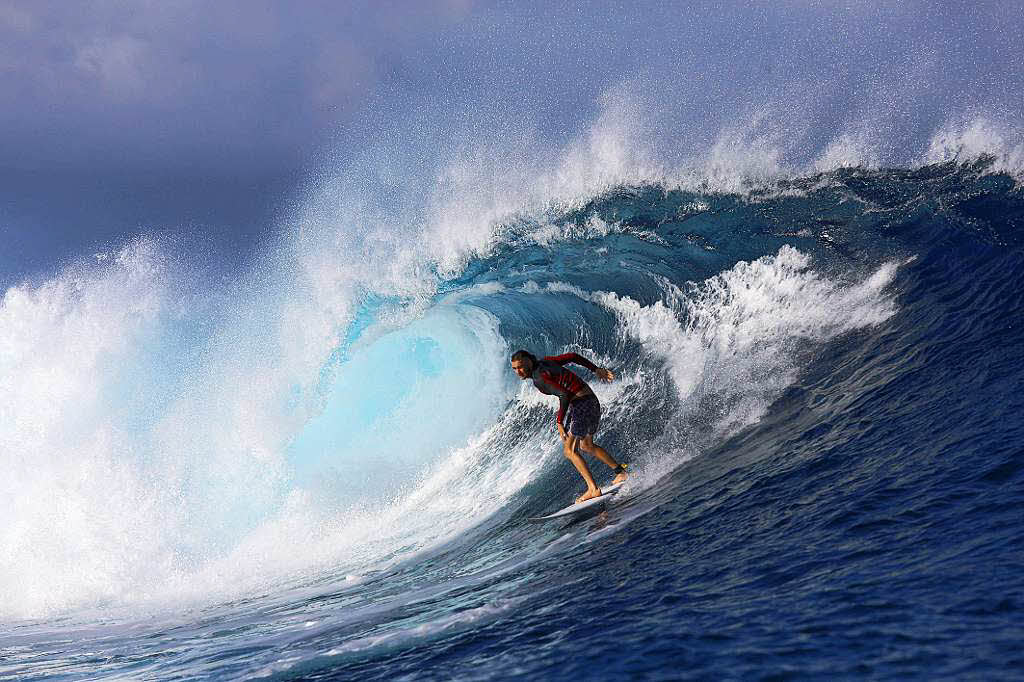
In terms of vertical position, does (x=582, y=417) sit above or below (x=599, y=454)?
above

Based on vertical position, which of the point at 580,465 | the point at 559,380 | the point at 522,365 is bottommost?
the point at 580,465

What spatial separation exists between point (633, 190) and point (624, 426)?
4.30 m

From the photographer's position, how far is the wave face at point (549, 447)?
3.94 m

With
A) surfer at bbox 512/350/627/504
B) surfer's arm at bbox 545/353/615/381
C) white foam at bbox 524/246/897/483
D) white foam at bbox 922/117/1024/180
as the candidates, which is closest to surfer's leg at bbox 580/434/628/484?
surfer at bbox 512/350/627/504

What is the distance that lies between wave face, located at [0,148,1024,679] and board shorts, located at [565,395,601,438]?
78 cm

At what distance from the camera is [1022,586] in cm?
325

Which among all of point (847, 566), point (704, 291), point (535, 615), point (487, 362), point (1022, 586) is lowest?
point (1022, 586)

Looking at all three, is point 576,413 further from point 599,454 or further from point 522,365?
point 522,365

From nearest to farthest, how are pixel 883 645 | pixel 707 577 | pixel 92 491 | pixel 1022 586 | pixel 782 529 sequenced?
pixel 883 645 → pixel 1022 586 → pixel 707 577 → pixel 782 529 → pixel 92 491

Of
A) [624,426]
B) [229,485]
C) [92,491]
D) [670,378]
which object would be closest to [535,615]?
[624,426]

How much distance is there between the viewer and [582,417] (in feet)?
23.4

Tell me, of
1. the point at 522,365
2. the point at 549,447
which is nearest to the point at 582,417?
the point at 522,365

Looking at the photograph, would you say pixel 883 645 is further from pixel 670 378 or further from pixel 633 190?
pixel 633 190

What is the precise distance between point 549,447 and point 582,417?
2613 mm
